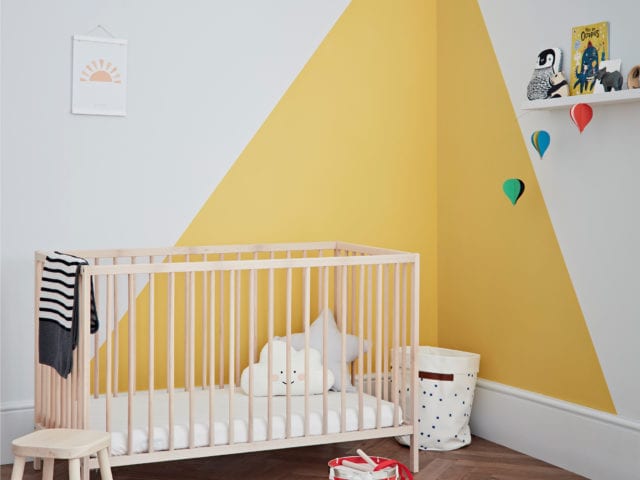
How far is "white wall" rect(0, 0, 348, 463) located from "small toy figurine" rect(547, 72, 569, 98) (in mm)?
1091

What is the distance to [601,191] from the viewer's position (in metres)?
3.14

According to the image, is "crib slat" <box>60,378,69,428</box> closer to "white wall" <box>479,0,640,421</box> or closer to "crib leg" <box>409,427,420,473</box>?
"crib leg" <box>409,427,420,473</box>

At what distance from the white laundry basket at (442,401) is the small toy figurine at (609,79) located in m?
1.23

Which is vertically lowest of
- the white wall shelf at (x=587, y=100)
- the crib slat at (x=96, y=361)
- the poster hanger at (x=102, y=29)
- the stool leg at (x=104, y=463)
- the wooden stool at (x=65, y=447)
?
the stool leg at (x=104, y=463)

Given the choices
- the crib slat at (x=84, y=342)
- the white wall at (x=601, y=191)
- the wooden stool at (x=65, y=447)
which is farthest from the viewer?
the white wall at (x=601, y=191)

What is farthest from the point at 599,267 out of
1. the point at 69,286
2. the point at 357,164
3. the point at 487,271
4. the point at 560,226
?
the point at 69,286

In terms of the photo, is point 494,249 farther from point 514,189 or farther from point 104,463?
point 104,463

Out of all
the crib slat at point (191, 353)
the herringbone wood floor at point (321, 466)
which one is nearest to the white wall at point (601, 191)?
the herringbone wood floor at point (321, 466)

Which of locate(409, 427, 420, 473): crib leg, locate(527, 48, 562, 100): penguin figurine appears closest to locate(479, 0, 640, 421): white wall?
locate(527, 48, 562, 100): penguin figurine

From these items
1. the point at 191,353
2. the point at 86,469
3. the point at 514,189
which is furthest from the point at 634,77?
the point at 86,469

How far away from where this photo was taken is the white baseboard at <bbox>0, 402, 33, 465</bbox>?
3244 millimetres

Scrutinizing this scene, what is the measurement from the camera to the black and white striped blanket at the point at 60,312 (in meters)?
2.71

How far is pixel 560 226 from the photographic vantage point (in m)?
3.34

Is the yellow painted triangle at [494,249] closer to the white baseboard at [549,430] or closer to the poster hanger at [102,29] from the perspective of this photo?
the white baseboard at [549,430]
